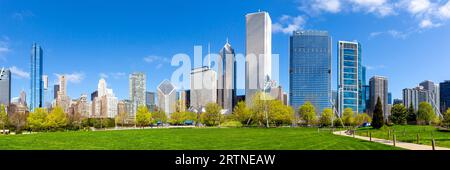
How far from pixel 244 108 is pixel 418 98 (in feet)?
273

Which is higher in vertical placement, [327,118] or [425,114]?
[425,114]

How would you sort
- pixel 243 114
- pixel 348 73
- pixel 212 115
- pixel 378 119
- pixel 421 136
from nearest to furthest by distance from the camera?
pixel 421 136 < pixel 378 119 < pixel 243 114 < pixel 212 115 < pixel 348 73

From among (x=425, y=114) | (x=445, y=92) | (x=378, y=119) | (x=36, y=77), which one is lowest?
(x=425, y=114)

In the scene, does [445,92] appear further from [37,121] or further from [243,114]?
[37,121]

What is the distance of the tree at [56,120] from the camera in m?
59.2

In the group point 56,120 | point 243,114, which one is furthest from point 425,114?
point 56,120

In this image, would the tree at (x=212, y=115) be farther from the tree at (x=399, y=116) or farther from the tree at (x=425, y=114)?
the tree at (x=425, y=114)

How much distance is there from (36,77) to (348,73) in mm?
159551

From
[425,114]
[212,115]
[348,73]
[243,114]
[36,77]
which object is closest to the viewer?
[425,114]

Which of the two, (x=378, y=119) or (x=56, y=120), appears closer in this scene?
(x=378, y=119)

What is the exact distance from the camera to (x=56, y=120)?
60.6 meters
